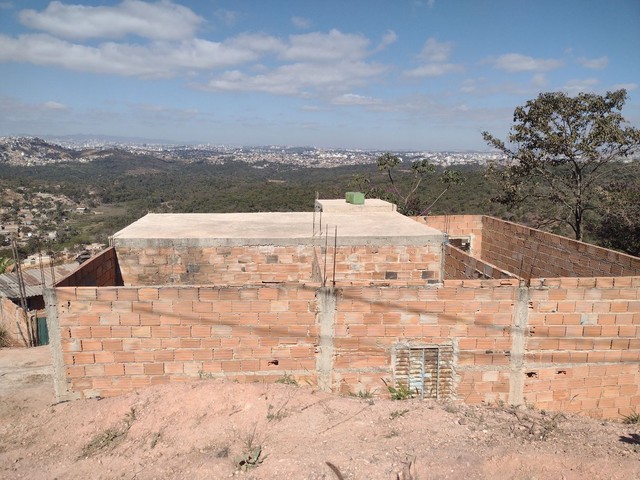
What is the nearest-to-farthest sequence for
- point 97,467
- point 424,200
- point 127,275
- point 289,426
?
1. point 97,467
2. point 289,426
3. point 127,275
4. point 424,200

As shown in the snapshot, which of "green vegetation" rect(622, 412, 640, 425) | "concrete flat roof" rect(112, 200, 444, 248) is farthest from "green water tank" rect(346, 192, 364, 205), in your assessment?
"green vegetation" rect(622, 412, 640, 425)

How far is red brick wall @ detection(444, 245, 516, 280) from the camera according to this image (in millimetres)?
7320

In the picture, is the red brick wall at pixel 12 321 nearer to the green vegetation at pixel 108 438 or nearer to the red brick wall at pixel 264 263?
the red brick wall at pixel 264 263

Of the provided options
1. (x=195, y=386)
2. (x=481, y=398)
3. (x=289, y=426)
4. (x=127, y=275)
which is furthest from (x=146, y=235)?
(x=481, y=398)

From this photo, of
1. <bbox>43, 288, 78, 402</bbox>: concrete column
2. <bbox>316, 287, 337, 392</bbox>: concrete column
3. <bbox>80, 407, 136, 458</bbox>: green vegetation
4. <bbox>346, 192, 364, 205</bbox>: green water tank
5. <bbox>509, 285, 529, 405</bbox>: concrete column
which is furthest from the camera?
<bbox>346, 192, 364, 205</bbox>: green water tank

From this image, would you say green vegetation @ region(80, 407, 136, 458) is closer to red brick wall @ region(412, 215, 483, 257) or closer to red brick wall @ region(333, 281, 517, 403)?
red brick wall @ region(333, 281, 517, 403)

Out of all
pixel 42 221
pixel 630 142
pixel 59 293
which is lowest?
pixel 42 221

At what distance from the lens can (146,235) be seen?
906cm

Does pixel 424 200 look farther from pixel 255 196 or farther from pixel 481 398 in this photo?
pixel 481 398

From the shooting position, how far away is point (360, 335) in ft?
21.5

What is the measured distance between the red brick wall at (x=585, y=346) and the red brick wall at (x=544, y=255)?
2.05 meters

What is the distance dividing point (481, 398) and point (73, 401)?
226 inches

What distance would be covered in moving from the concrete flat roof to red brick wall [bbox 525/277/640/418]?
304 cm

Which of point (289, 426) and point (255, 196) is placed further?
point (255, 196)
